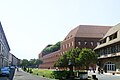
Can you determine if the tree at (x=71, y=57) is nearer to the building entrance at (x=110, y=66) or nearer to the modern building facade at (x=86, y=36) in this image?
the building entrance at (x=110, y=66)

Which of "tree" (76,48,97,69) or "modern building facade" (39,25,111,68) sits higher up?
"modern building facade" (39,25,111,68)

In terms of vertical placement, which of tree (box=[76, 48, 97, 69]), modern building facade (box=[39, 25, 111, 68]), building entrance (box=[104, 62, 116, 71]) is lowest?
building entrance (box=[104, 62, 116, 71])

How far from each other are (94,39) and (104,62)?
30082 mm

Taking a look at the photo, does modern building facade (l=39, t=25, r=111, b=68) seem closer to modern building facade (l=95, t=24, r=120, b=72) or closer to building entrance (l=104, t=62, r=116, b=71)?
modern building facade (l=95, t=24, r=120, b=72)

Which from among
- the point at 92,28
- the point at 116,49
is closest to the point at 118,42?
the point at 116,49

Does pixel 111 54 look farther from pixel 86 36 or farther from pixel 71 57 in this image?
pixel 86 36

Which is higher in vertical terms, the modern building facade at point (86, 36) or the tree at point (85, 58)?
the modern building facade at point (86, 36)

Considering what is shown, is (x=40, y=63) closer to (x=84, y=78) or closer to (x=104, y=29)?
(x=104, y=29)

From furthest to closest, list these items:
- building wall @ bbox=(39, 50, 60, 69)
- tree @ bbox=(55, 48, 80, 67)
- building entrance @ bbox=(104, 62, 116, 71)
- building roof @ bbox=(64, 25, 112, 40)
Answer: building wall @ bbox=(39, 50, 60, 69) → building roof @ bbox=(64, 25, 112, 40) → building entrance @ bbox=(104, 62, 116, 71) → tree @ bbox=(55, 48, 80, 67)

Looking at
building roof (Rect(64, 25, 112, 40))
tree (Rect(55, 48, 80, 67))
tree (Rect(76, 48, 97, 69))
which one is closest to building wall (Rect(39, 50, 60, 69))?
building roof (Rect(64, 25, 112, 40))

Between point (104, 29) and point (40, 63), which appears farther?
point (40, 63)

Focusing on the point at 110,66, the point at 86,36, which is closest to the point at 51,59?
the point at 86,36

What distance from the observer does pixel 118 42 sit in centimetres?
5550

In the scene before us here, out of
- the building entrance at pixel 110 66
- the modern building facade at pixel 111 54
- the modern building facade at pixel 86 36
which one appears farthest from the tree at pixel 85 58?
the modern building facade at pixel 86 36
